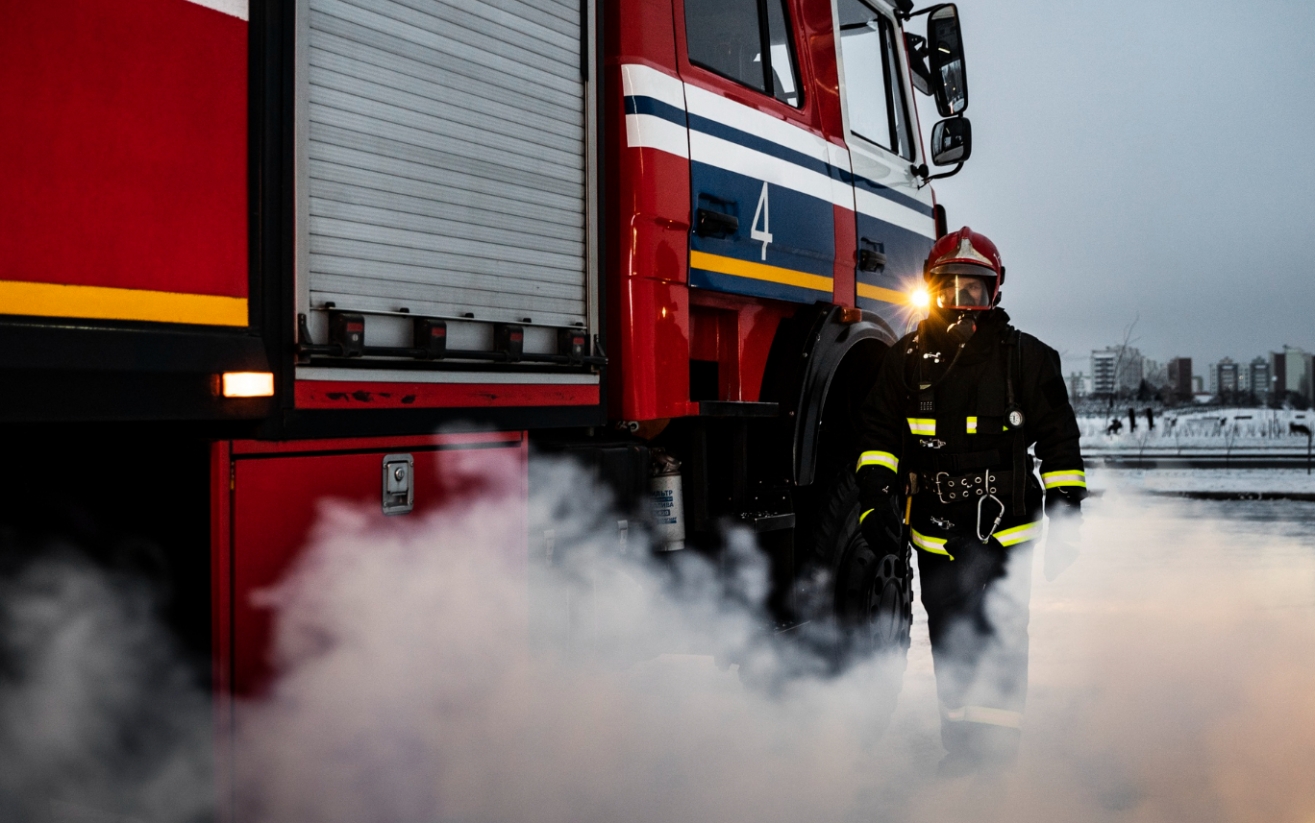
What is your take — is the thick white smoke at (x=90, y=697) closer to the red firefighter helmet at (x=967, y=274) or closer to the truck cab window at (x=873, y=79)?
the red firefighter helmet at (x=967, y=274)

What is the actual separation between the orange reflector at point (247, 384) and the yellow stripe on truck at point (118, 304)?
0.10m

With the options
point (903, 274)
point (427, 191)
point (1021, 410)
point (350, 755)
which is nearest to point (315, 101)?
point (427, 191)

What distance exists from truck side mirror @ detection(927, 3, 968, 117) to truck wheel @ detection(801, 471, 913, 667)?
1742 millimetres

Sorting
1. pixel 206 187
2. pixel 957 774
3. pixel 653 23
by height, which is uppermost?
pixel 653 23

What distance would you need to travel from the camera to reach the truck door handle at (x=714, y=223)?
3.65 metres

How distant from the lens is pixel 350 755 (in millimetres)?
2570

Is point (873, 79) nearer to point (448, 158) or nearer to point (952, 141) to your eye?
point (952, 141)

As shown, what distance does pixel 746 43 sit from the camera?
13.4ft

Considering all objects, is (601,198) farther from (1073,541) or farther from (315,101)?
(1073,541)

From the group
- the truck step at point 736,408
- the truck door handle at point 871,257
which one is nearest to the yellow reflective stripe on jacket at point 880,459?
the truck step at point 736,408

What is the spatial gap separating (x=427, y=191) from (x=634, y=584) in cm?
144

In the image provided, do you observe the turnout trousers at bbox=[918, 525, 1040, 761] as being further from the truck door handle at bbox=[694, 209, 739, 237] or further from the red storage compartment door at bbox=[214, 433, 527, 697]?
the red storage compartment door at bbox=[214, 433, 527, 697]

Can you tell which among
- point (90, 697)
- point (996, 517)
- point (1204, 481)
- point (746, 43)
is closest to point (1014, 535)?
point (996, 517)

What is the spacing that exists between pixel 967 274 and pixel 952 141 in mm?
1332
